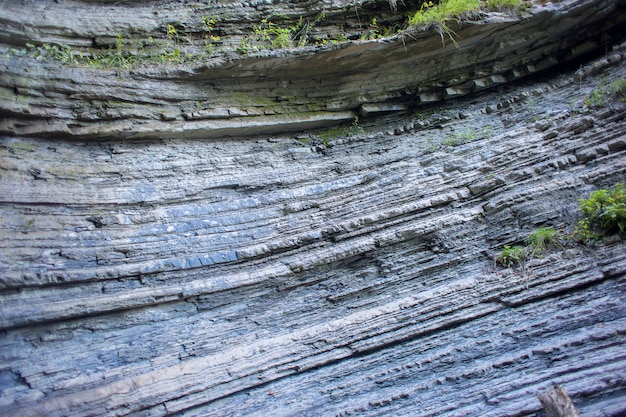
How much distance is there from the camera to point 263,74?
594 centimetres

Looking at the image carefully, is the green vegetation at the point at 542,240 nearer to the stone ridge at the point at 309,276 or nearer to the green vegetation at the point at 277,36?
the stone ridge at the point at 309,276

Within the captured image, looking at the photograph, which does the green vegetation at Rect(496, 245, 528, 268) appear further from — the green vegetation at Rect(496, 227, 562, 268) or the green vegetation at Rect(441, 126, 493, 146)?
the green vegetation at Rect(441, 126, 493, 146)

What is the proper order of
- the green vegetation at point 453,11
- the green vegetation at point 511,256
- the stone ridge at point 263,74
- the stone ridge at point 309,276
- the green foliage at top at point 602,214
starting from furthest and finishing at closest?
the green vegetation at point 453,11 < the stone ridge at point 263,74 < the green vegetation at point 511,256 < the green foliage at top at point 602,214 < the stone ridge at point 309,276

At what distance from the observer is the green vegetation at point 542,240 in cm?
499

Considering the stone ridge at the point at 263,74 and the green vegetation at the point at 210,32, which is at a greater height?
the green vegetation at the point at 210,32

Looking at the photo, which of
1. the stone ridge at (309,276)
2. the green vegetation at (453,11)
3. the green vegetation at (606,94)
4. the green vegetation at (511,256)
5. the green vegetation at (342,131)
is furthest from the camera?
the green vegetation at (342,131)

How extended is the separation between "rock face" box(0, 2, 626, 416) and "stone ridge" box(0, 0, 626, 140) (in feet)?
0.10

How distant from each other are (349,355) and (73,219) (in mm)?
3244

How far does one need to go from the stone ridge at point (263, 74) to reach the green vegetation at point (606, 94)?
0.90 meters

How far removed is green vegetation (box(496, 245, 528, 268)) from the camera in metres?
4.98

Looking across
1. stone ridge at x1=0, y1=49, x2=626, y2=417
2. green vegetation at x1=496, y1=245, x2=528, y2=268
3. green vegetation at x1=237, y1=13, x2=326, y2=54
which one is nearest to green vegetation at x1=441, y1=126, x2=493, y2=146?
stone ridge at x1=0, y1=49, x2=626, y2=417

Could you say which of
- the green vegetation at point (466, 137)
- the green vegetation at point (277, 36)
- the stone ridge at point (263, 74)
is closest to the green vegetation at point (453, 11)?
the stone ridge at point (263, 74)

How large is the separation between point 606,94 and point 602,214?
1833mm

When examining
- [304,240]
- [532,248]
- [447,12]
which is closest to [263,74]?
[304,240]
